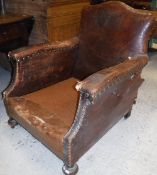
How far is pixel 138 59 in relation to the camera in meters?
1.46

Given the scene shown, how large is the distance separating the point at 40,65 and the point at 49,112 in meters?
0.36

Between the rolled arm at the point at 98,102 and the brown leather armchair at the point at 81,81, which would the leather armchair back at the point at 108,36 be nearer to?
the brown leather armchair at the point at 81,81

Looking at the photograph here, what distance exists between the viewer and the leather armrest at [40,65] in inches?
59.2

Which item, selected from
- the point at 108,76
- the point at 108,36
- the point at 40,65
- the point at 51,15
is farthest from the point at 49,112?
the point at 51,15

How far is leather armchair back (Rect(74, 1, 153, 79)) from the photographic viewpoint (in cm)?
150

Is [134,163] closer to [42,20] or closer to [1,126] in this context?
[1,126]

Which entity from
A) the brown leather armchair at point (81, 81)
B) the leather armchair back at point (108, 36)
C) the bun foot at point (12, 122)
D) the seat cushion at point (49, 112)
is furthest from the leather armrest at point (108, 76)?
the bun foot at point (12, 122)

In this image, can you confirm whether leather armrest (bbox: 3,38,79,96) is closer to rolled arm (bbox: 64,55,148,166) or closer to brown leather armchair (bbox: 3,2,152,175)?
brown leather armchair (bbox: 3,2,152,175)

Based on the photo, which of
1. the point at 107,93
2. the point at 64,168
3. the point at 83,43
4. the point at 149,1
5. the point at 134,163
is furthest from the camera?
the point at 149,1

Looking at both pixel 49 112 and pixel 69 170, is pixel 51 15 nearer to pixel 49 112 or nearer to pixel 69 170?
pixel 49 112

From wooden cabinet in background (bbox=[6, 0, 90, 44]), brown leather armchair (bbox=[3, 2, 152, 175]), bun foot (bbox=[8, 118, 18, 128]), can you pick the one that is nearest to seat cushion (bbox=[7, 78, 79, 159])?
brown leather armchair (bbox=[3, 2, 152, 175])

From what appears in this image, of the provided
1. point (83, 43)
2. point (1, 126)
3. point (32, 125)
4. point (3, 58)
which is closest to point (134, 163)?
point (32, 125)

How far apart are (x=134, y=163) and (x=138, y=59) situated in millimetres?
691

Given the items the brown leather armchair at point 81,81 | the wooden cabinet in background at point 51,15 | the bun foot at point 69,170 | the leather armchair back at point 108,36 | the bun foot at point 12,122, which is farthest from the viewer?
the wooden cabinet in background at point 51,15
